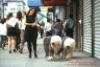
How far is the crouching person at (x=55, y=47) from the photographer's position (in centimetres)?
1712

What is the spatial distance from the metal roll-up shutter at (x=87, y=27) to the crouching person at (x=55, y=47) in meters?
2.81

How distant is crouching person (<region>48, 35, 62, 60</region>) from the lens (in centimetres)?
1712

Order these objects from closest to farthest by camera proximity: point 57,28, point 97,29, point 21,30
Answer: point 97,29, point 57,28, point 21,30

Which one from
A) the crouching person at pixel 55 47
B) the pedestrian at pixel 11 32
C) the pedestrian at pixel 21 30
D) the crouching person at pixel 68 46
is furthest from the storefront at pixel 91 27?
the pedestrian at pixel 11 32

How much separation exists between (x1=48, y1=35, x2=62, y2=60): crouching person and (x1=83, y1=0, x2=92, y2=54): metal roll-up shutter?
2.81 meters

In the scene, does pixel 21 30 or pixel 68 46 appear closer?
pixel 68 46

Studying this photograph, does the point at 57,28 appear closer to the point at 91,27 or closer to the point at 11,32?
the point at 91,27

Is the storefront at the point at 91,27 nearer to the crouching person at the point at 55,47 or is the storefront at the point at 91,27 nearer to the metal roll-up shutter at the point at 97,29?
the metal roll-up shutter at the point at 97,29

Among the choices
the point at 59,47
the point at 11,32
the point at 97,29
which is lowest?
the point at 59,47

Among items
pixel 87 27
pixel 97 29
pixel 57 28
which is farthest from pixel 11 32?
pixel 97 29

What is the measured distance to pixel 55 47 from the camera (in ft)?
56.5

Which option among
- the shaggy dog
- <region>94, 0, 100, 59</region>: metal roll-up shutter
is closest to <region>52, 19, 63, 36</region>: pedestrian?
<region>94, 0, 100, 59</region>: metal roll-up shutter

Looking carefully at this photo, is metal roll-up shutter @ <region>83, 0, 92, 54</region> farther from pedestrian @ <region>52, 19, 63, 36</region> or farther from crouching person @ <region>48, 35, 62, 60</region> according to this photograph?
crouching person @ <region>48, 35, 62, 60</region>

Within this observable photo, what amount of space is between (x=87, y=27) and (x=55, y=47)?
4.05 metres
